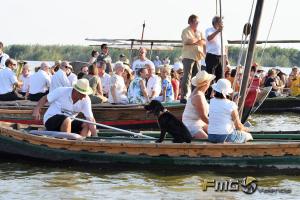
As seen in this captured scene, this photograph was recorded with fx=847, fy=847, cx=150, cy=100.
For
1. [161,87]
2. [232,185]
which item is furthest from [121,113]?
[232,185]

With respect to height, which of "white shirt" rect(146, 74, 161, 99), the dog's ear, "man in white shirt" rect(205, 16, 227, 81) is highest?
"man in white shirt" rect(205, 16, 227, 81)

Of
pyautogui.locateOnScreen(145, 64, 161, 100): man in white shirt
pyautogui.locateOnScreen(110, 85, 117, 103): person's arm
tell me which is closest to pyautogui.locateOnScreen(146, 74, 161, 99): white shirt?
pyautogui.locateOnScreen(145, 64, 161, 100): man in white shirt

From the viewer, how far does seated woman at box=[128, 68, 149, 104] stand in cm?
1842

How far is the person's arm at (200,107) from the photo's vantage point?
1285 centimetres

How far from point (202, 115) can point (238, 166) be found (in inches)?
42.2

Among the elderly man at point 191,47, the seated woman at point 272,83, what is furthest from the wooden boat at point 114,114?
the seated woman at point 272,83

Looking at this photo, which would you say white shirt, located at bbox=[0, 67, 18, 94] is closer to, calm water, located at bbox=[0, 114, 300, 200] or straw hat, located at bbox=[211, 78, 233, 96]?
calm water, located at bbox=[0, 114, 300, 200]

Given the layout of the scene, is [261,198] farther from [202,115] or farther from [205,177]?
[202,115]

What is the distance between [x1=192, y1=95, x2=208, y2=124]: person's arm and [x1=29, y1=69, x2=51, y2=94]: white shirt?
6.68 metres

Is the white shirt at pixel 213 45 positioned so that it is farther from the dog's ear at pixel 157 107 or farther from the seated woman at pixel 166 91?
the dog's ear at pixel 157 107

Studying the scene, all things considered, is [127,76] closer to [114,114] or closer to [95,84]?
[95,84]

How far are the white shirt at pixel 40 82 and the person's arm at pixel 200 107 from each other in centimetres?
668

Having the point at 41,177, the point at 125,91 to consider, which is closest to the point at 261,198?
the point at 41,177

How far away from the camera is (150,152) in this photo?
40.9 ft
